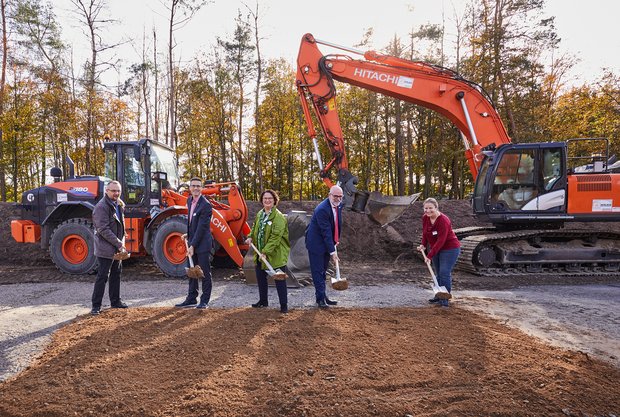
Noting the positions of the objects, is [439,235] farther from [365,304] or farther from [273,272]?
[273,272]

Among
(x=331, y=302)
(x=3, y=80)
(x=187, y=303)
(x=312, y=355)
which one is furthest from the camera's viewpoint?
(x=3, y=80)

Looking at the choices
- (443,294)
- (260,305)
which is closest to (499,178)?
(443,294)

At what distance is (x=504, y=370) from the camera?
3340 mm

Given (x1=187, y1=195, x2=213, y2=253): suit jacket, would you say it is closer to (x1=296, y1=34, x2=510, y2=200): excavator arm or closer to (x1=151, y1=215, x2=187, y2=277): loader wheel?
(x1=151, y1=215, x2=187, y2=277): loader wheel

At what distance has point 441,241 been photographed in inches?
219

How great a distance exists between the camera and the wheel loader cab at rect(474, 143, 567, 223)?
8.34 m

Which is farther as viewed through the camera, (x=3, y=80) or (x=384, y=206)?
(x=3, y=80)

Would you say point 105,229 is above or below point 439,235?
above

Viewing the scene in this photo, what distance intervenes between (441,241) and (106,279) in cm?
451

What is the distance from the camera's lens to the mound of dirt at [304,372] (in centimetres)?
276

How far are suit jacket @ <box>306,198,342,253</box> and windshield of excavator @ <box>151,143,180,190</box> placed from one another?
4.64m

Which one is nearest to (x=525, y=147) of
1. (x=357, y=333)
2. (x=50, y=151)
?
(x=357, y=333)

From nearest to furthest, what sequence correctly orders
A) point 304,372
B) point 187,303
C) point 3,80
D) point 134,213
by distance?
point 304,372, point 187,303, point 134,213, point 3,80

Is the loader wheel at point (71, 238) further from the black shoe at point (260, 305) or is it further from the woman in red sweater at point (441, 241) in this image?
the woman in red sweater at point (441, 241)
